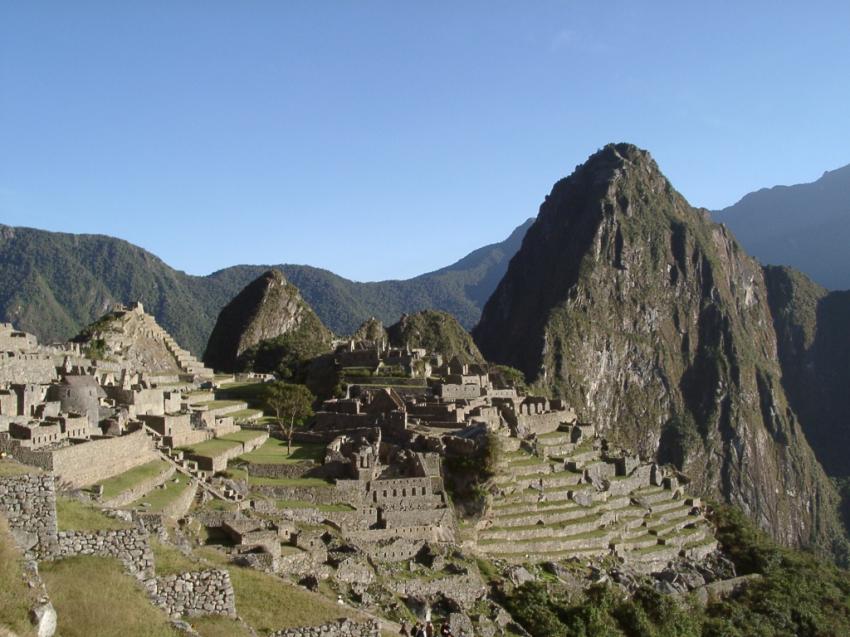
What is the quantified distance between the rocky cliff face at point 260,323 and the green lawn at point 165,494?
55133 millimetres

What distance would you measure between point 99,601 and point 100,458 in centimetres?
1560

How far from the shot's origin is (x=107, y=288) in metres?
140

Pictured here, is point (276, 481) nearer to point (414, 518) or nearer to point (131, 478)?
point (414, 518)

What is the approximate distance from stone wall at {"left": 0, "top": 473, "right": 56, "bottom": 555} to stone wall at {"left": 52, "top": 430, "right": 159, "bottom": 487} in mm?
10713

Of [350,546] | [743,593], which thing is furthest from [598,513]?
[350,546]

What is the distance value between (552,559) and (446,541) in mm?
7943

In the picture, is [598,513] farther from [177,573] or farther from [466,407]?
[177,573]

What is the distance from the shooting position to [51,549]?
33.9 ft

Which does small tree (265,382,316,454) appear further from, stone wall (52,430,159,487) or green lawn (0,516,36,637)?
green lawn (0,516,36,637)

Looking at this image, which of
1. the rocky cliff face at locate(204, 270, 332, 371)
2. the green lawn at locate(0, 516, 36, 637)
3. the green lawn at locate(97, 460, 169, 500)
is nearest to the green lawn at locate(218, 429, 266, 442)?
the green lawn at locate(97, 460, 169, 500)

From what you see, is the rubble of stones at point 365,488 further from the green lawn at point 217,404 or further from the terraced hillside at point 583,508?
the green lawn at point 217,404

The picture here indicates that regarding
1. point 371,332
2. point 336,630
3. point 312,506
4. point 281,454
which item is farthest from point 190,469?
point 371,332

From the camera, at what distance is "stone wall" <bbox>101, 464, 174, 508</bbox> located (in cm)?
2167

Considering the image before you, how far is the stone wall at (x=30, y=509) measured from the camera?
33.6 ft
